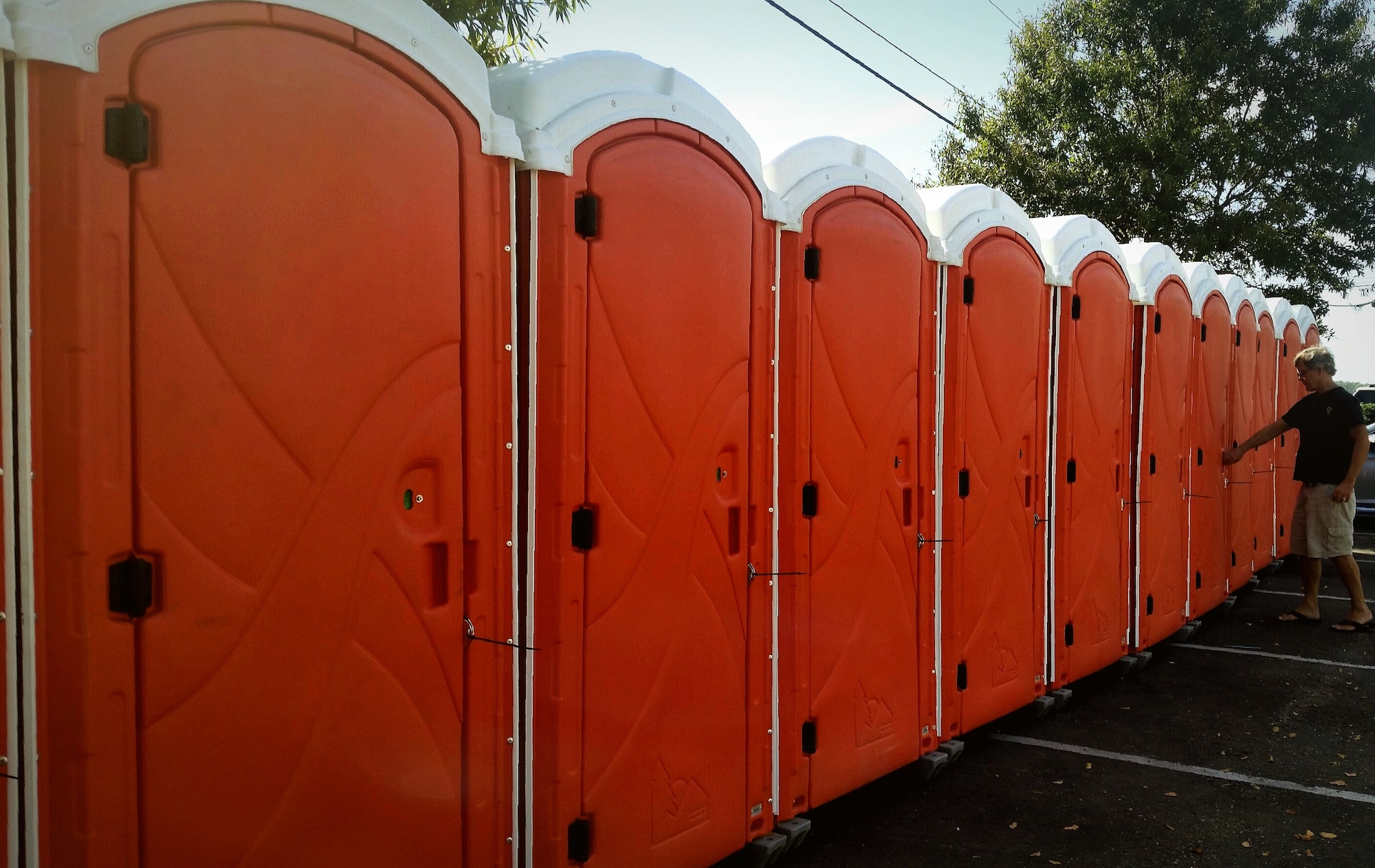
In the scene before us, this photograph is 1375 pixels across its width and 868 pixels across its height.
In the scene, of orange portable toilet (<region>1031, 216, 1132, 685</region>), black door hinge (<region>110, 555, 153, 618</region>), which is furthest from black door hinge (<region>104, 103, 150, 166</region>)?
orange portable toilet (<region>1031, 216, 1132, 685</region>)

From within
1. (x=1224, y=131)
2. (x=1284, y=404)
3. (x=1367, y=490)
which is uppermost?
(x=1224, y=131)

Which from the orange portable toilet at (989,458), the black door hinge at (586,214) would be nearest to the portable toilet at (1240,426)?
the orange portable toilet at (989,458)

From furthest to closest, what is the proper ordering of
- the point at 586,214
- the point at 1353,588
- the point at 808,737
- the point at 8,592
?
1. the point at 1353,588
2. the point at 808,737
3. the point at 586,214
4. the point at 8,592

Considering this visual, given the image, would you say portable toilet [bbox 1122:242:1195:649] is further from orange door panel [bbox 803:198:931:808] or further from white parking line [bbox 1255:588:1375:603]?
orange door panel [bbox 803:198:931:808]

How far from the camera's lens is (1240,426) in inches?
303

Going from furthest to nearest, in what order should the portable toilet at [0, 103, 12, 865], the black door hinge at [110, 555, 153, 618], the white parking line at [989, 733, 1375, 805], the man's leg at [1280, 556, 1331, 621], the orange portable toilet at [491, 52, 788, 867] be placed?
the man's leg at [1280, 556, 1331, 621] → the white parking line at [989, 733, 1375, 805] → the orange portable toilet at [491, 52, 788, 867] → the black door hinge at [110, 555, 153, 618] → the portable toilet at [0, 103, 12, 865]

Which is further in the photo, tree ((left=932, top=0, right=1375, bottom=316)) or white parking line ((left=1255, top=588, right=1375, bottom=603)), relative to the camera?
tree ((left=932, top=0, right=1375, bottom=316))

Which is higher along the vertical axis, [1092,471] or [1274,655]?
[1092,471]

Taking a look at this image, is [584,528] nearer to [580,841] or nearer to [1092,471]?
[580,841]

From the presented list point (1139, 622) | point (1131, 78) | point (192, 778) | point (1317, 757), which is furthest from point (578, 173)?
point (1131, 78)

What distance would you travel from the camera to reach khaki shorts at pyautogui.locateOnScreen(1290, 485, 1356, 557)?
6.68 m

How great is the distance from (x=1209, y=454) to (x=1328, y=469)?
2.34 feet

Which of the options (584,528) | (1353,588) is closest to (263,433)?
(584,528)

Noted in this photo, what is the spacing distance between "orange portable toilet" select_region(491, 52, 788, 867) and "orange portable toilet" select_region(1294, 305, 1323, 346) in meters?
8.28
